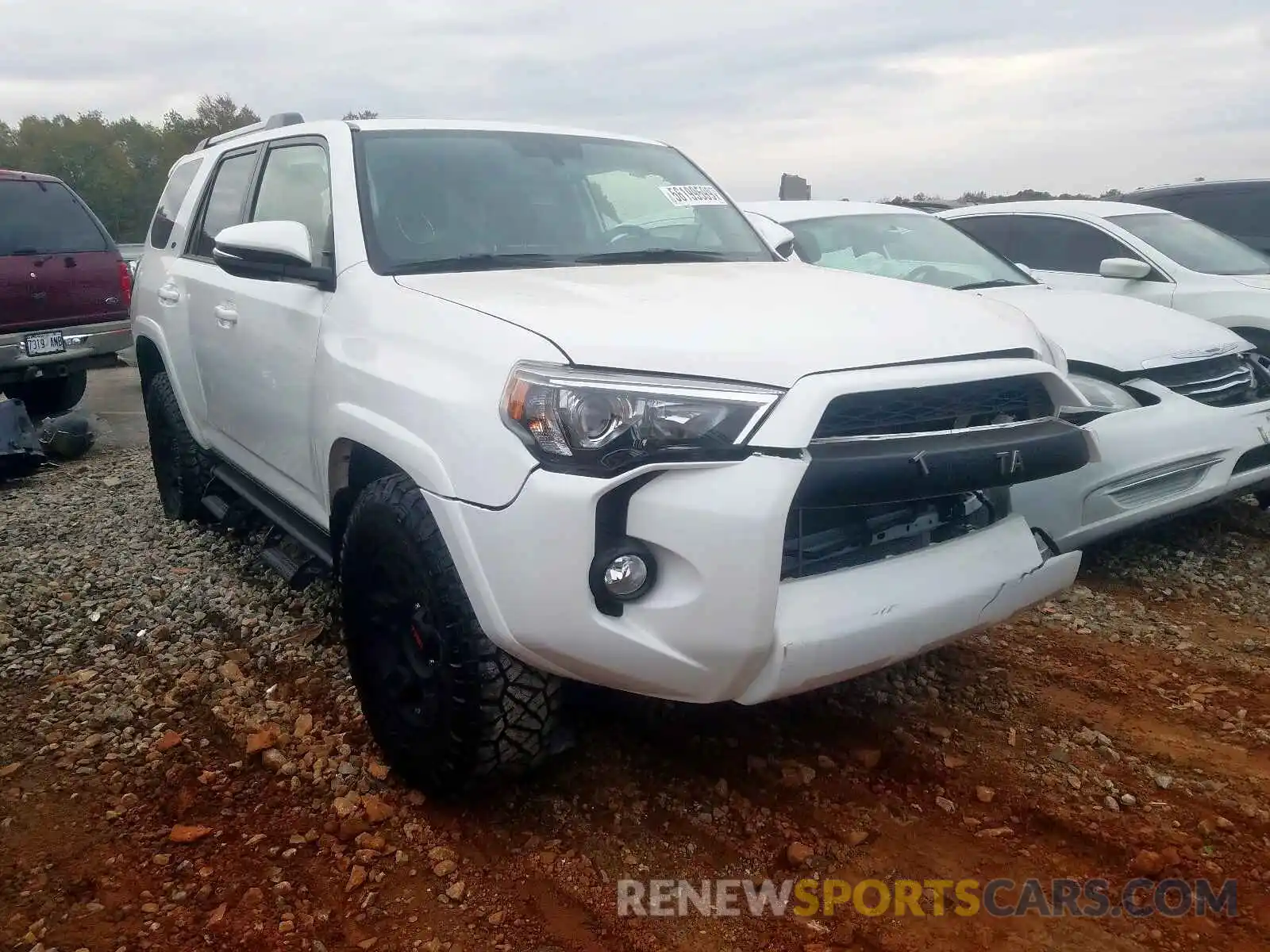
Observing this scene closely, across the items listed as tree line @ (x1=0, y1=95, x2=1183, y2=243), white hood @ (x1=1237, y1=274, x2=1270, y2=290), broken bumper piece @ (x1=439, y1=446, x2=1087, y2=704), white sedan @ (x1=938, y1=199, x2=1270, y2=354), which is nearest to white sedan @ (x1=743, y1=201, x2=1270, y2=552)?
white sedan @ (x1=938, y1=199, x2=1270, y2=354)

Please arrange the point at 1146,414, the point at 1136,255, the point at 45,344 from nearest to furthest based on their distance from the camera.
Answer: the point at 1146,414 → the point at 1136,255 → the point at 45,344

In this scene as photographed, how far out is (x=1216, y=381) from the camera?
4273mm

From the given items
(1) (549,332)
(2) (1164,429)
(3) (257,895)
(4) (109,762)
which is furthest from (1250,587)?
(4) (109,762)

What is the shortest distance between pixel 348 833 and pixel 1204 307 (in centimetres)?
555

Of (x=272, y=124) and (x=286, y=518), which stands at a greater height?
(x=272, y=124)

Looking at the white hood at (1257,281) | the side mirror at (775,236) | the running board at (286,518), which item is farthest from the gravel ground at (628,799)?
the white hood at (1257,281)

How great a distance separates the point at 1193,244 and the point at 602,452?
5.84 metres

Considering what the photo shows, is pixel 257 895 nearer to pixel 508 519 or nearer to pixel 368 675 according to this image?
pixel 368 675

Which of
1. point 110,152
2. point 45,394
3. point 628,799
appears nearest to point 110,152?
point 110,152

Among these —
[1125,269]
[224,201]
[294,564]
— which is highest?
[224,201]

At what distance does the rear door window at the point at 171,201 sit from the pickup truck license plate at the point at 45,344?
3.01 meters

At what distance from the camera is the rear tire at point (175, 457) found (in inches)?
181

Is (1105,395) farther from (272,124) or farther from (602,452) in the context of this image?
(272,124)

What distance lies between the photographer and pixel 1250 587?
4.11 meters
